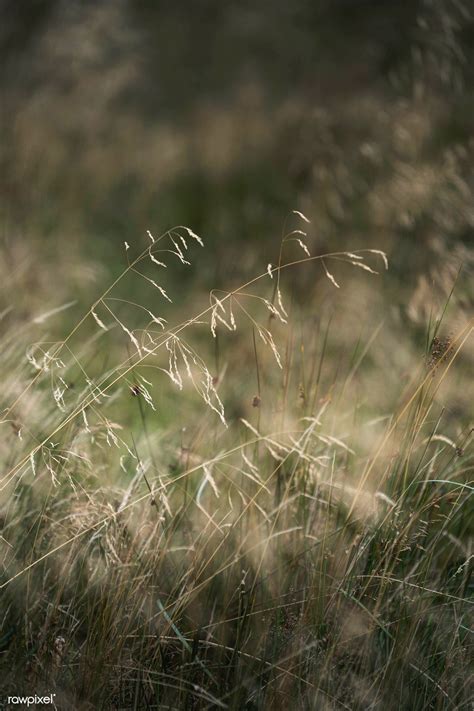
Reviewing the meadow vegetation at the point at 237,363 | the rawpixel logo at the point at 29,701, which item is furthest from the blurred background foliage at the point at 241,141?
the rawpixel logo at the point at 29,701

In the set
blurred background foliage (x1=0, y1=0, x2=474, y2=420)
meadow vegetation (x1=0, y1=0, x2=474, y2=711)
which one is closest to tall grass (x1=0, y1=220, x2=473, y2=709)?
meadow vegetation (x1=0, y1=0, x2=474, y2=711)

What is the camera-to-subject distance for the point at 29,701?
4.21ft

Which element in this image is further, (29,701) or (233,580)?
(233,580)

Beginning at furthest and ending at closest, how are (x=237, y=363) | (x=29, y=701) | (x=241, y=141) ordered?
(x=241, y=141) → (x=237, y=363) → (x=29, y=701)

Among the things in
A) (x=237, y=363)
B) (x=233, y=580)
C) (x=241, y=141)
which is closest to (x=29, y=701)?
(x=233, y=580)

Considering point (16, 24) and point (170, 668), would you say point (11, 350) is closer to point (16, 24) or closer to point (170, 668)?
point (170, 668)

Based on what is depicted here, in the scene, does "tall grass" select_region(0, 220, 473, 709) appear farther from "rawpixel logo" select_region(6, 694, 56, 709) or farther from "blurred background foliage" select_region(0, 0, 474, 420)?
"blurred background foliage" select_region(0, 0, 474, 420)

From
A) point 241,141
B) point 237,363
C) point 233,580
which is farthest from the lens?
point 241,141

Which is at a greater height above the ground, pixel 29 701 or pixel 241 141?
pixel 29 701

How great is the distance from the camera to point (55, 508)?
5.18 feet

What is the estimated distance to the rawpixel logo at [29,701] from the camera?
1275 mm

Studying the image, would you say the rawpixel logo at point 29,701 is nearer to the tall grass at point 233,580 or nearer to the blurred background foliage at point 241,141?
the tall grass at point 233,580

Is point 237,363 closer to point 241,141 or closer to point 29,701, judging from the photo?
point 29,701

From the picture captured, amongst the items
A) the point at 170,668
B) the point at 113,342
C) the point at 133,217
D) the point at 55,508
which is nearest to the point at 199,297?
the point at 113,342
